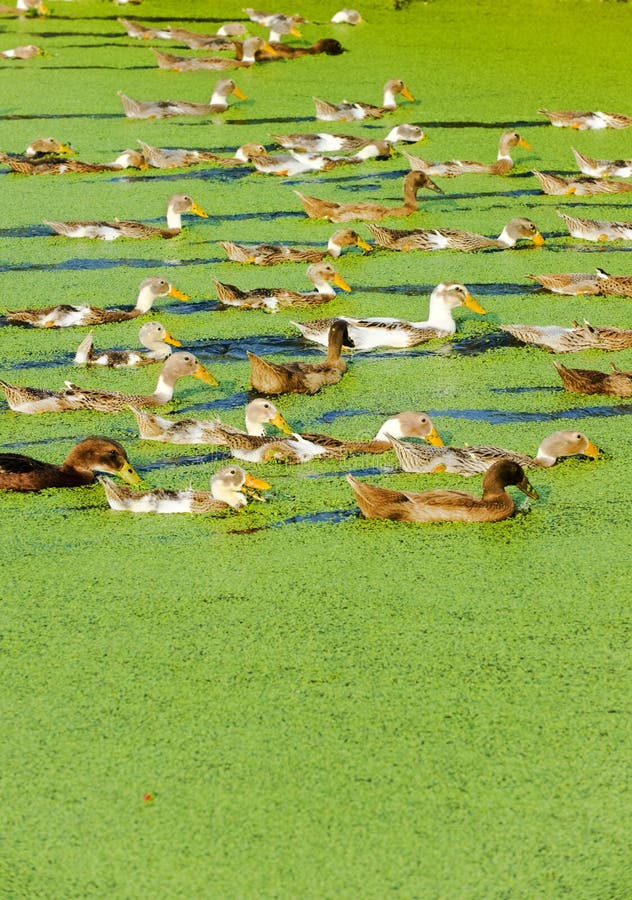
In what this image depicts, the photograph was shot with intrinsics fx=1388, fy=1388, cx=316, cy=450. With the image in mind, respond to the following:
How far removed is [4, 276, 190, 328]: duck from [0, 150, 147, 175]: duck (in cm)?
360

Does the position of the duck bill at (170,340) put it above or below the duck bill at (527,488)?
below

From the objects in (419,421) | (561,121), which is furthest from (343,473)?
(561,121)

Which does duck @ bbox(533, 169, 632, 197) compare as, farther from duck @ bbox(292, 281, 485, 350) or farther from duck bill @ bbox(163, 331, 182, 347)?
duck bill @ bbox(163, 331, 182, 347)

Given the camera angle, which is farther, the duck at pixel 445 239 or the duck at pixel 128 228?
the duck at pixel 128 228

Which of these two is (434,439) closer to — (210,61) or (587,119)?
(587,119)

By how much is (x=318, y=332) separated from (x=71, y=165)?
4.79 metres

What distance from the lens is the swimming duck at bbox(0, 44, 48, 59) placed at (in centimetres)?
1712

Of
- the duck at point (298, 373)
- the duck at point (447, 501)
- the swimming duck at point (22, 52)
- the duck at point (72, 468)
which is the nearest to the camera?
the duck at point (447, 501)

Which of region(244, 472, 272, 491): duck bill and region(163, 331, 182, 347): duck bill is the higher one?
region(244, 472, 272, 491): duck bill

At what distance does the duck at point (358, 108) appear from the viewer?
1391 cm

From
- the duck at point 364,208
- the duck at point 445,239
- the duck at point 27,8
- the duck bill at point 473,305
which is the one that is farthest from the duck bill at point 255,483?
the duck at point 27,8

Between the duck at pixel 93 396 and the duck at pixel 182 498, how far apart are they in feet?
3.97

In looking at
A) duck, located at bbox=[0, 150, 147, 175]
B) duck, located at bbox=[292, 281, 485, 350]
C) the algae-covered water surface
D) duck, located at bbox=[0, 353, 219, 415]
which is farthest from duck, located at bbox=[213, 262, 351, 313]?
duck, located at bbox=[0, 150, 147, 175]

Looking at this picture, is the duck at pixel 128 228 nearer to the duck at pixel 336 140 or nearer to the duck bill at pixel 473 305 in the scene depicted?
the duck at pixel 336 140
